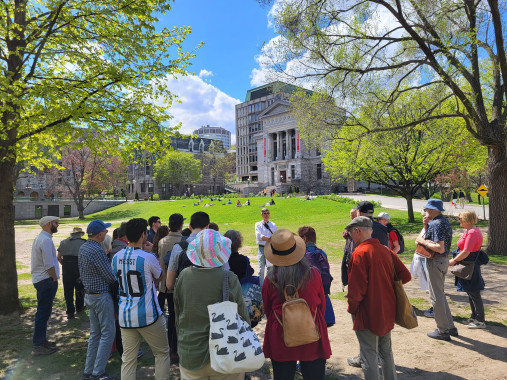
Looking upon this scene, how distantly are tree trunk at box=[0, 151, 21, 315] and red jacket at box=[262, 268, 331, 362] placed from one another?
264 inches

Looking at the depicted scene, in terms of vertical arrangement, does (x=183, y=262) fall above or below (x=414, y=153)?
below

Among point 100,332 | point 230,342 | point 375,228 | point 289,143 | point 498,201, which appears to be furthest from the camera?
point 289,143

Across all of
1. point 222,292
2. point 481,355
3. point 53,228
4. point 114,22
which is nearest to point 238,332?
point 222,292

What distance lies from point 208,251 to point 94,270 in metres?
2.32

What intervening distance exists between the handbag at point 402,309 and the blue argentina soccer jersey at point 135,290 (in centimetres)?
275

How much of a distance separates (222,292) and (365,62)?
40.0 feet

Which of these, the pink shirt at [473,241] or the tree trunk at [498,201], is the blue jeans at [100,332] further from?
the tree trunk at [498,201]

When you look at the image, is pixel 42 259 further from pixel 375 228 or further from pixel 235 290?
pixel 375 228

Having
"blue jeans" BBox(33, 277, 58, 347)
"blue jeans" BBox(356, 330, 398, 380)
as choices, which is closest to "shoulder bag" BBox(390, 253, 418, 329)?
"blue jeans" BBox(356, 330, 398, 380)

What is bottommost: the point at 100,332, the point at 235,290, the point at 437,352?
the point at 437,352

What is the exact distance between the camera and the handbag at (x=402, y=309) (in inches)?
140

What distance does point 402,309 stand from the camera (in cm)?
361

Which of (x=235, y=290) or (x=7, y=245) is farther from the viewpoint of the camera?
(x=7, y=245)

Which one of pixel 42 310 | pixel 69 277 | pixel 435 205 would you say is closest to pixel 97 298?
pixel 42 310
